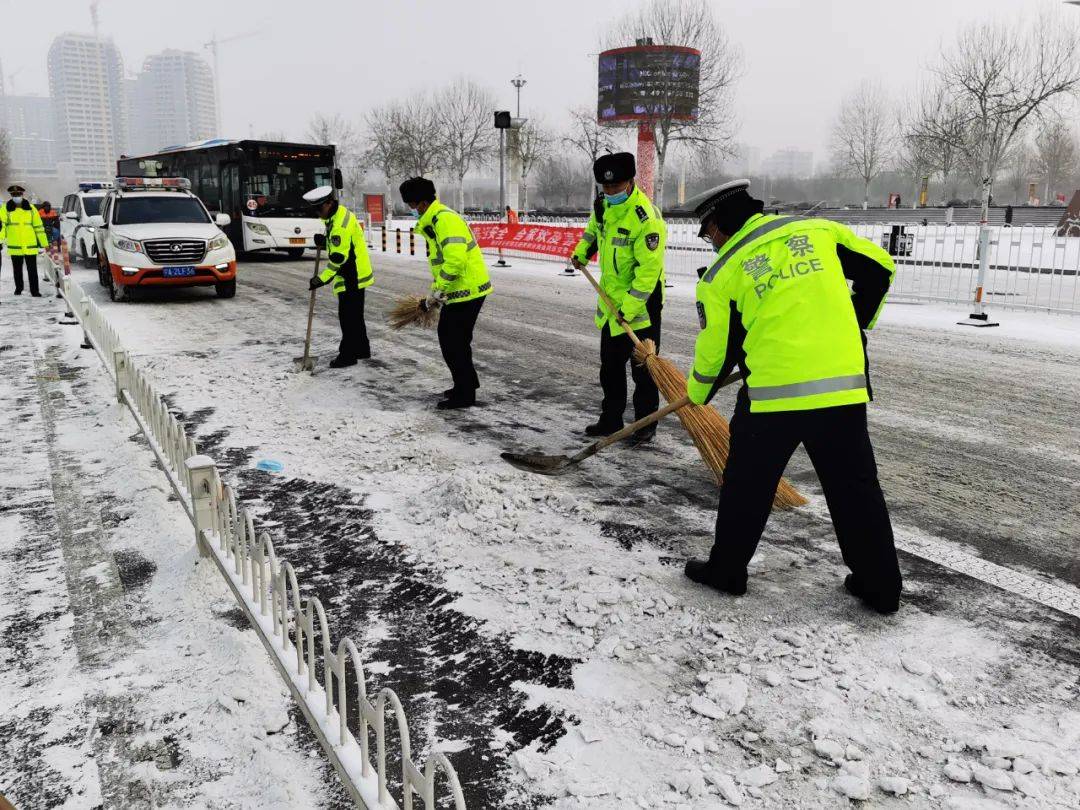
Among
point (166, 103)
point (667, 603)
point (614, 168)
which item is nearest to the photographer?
point (667, 603)

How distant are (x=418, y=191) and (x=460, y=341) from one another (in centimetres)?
124

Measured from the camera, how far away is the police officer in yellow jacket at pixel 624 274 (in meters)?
5.38

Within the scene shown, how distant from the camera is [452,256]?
253 inches

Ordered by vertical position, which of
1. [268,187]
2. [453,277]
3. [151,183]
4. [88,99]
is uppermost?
[88,99]

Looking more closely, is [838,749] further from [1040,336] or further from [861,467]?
[1040,336]

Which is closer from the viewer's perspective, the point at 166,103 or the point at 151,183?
the point at 151,183

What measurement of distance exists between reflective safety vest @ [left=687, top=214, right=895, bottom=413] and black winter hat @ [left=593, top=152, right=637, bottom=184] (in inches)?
90.5

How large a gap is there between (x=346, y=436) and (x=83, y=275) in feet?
47.3

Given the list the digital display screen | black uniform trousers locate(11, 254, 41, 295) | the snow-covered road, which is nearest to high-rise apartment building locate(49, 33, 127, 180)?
the digital display screen

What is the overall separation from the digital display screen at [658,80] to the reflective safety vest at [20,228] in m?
29.7

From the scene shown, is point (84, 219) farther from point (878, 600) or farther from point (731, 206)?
point (878, 600)

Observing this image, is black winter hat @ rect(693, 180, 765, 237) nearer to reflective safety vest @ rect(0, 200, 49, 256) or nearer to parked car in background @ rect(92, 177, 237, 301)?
parked car in background @ rect(92, 177, 237, 301)

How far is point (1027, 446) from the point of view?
558cm

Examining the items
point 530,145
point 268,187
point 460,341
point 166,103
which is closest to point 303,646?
point 460,341
